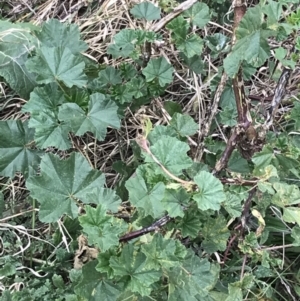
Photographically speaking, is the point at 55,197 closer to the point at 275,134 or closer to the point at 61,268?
the point at 61,268

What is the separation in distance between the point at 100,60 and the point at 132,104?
31 cm

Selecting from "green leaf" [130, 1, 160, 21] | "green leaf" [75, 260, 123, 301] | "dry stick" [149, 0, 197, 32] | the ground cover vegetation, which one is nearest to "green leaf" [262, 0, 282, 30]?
the ground cover vegetation

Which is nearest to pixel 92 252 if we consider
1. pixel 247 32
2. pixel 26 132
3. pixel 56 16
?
pixel 26 132

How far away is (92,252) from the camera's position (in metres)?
1.09

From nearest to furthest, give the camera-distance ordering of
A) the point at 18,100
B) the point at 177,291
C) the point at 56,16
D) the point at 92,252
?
the point at 177,291
the point at 92,252
the point at 18,100
the point at 56,16

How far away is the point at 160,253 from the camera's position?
0.89 meters

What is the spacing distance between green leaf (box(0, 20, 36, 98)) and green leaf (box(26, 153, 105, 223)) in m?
0.37

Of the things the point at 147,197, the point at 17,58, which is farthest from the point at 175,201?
the point at 17,58

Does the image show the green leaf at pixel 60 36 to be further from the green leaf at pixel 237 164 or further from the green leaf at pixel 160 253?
the green leaf at pixel 160 253

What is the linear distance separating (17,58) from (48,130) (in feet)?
1.04

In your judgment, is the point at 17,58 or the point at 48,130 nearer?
the point at 48,130

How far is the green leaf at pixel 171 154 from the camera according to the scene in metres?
0.92

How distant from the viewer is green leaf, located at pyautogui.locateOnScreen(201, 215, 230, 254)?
1.07m

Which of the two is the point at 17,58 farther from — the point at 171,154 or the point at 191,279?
the point at 191,279
